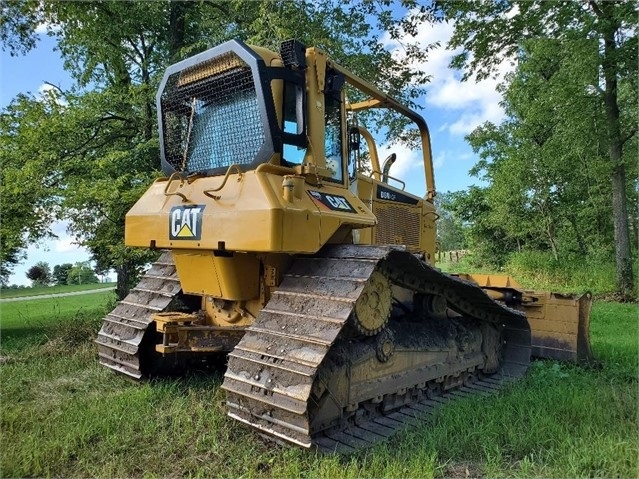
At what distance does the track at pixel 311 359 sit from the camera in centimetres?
294

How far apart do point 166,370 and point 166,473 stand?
1.82 meters

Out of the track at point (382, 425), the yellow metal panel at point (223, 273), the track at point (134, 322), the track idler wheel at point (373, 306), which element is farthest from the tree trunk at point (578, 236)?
the yellow metal panel at point (223, 273)

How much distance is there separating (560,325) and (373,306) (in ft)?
10.7

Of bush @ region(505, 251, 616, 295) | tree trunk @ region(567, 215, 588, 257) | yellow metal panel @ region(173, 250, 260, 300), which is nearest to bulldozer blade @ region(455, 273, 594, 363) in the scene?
yellow metal panel @ region(173, 250, 260, 300)

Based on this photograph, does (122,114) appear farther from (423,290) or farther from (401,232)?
(423,290)

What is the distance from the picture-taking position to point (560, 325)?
5719mm

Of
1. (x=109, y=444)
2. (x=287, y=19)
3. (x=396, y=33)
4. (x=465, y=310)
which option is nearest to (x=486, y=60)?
(x=396, y=33)

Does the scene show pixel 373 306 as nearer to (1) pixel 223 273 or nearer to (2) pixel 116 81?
(1) pixel 223 273

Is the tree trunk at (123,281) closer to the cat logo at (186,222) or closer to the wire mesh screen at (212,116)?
the wire mesh screen at (212,116)

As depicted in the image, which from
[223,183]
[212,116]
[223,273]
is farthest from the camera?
[212,116]

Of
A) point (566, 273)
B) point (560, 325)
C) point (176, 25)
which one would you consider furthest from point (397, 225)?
point (566, 273)

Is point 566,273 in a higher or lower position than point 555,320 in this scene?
higher

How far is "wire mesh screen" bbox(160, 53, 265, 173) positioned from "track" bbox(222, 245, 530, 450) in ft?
3.57

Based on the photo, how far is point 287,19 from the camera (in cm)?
754
